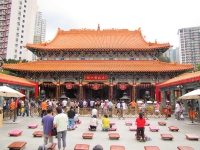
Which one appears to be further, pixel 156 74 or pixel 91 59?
pixel 91 59

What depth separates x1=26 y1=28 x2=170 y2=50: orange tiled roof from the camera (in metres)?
28.0

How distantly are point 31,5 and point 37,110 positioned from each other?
68.8 meters

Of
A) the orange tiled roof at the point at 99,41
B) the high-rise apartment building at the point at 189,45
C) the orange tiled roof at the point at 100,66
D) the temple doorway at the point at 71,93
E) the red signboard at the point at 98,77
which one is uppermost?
the high-rise apartment building at the point at 189,45

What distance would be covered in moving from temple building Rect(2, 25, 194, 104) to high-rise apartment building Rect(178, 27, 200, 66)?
6482cm

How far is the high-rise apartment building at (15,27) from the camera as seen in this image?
68250 millimetres

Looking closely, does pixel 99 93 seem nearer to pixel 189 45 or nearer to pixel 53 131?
pixel 53 131

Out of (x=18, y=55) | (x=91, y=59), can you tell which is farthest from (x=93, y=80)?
(x=18, y=55)

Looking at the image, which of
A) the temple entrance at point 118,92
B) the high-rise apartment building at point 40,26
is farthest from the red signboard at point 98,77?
the high-rise apartment building at point 40,26

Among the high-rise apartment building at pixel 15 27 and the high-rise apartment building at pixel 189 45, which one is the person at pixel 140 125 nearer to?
the high-rise apartment building at pixel 15 27

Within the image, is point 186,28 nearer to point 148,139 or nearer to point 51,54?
point 51,54

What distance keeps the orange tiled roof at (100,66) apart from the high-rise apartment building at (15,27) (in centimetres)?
4214

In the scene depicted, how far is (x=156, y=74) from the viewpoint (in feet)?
87.1

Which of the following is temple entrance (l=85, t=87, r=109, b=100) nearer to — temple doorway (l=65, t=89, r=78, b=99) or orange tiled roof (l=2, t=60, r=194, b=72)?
temple doorway (l=65, t=89, r=78, b=99)

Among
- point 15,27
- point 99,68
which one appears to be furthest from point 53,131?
point 15,27
